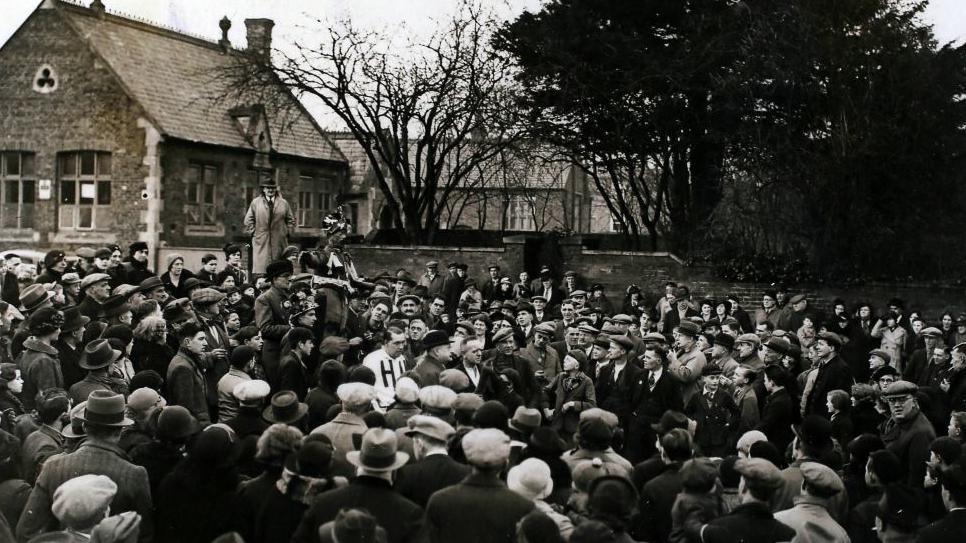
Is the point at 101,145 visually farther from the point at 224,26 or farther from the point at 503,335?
the point at 503,335

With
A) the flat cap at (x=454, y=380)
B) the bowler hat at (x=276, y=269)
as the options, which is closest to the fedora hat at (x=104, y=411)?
the flat cap at (x=454, y=380)

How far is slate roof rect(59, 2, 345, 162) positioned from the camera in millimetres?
28797

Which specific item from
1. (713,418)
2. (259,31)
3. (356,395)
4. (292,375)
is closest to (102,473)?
(356,395)

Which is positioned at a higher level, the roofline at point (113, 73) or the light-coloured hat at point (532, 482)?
the roofline at point (113, 73)

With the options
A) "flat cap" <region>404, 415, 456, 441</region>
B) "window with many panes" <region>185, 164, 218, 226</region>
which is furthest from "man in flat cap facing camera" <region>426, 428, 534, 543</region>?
"window with many panes" <region>185, 164, 218, 226</region>

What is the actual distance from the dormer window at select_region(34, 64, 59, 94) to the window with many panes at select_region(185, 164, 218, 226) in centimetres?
437

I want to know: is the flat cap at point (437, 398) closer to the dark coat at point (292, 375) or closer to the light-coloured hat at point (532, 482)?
the light-coloured hat at point (532, 482)

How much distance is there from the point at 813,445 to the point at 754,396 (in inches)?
88.6

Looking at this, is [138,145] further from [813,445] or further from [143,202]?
[813,445]

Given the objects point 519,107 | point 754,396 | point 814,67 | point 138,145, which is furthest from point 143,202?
point 754,396

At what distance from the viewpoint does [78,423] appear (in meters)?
6.30

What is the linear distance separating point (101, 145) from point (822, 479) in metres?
26.2

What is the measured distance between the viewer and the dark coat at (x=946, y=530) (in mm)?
5730

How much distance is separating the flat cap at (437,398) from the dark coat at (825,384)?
471 centimetres
